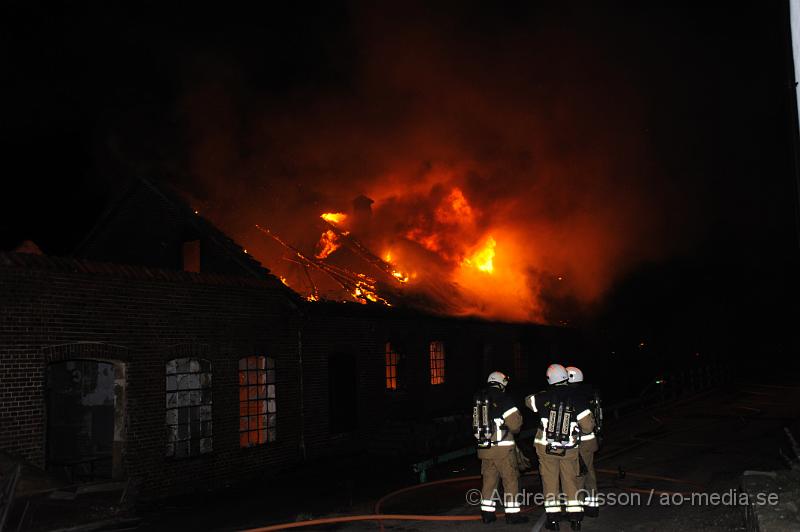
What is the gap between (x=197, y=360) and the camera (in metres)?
11.8

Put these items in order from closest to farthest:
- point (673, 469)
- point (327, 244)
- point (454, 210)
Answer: point (673, 469) < point (327, 244) < point (454, 210)

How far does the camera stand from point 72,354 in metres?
9.66

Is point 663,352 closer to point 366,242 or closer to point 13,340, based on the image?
point 366,242

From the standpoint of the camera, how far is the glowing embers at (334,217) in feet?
71.6

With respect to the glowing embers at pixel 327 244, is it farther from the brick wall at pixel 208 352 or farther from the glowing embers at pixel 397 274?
the brick wall at pixel 208 352

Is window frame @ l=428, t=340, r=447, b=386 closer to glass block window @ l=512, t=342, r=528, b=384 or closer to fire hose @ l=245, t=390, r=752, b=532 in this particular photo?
glass block window @ l=512, t=342, r=528, b=384

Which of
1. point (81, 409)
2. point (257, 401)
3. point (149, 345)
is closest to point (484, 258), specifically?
point (257, 401)

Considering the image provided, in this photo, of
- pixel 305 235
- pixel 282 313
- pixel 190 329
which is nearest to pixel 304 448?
pixel 282 313

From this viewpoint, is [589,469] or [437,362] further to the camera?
[437,362]

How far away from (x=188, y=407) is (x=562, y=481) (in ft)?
22.6

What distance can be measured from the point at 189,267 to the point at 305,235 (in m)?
6.08

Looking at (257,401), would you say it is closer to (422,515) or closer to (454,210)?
(422,515)

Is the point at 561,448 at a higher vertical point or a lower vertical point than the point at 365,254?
lower

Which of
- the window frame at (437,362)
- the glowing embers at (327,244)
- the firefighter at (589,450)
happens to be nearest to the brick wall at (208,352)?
the window frame at (437,362)
